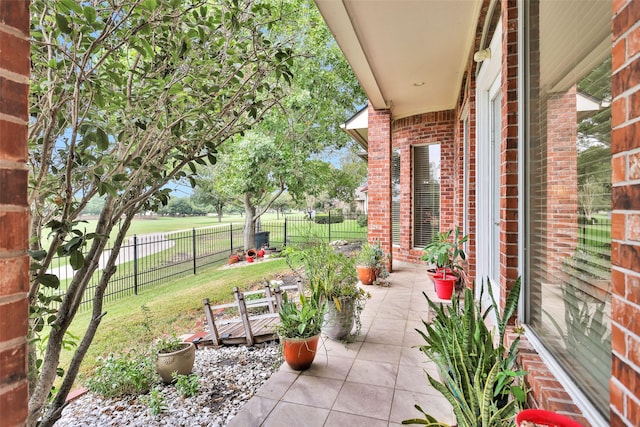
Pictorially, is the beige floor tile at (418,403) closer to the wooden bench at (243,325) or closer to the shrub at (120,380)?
the wooden bench at (243,325)

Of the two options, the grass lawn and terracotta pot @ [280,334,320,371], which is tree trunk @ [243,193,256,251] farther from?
terracotta pot @ [280,334,320,371]

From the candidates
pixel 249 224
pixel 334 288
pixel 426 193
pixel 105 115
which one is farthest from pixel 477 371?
pixel 249 224

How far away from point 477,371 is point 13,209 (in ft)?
5.37

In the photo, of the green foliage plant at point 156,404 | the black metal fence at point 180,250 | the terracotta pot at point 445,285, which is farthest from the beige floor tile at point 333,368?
the terracotta pot at point 445,285

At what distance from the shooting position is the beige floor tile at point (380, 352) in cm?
280

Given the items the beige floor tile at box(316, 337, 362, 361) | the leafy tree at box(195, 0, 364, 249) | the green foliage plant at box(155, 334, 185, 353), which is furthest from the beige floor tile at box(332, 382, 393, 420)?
the leafy tree at box(195, 0, 364, 249)

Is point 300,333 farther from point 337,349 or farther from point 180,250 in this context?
point 180,250

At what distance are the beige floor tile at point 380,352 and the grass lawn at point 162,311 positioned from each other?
2.12 meters

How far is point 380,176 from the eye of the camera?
5.91 meters

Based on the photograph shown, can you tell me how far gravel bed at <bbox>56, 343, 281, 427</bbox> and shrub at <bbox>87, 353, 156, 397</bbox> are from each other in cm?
7

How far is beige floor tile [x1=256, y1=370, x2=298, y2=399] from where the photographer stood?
7.57ft

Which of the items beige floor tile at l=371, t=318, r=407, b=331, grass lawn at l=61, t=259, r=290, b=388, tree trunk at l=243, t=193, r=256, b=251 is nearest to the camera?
beige floor tile at l=371, t=318, r=407, b=331

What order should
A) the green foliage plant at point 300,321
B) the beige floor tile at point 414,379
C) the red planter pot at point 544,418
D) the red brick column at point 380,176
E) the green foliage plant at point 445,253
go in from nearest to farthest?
the red planter pot at point 544,418
the beige floor tile at point 414,379
the green foliage plant at point 300,321
the green foliage plant at point 445,253
the red brick column at point 380,176

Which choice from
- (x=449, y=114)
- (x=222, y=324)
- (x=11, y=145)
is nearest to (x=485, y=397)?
(x=11, y=145)
